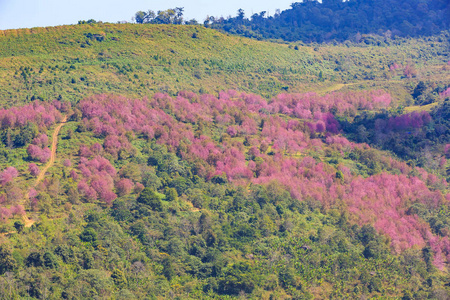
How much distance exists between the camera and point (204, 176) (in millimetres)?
94250

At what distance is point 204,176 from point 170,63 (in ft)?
174

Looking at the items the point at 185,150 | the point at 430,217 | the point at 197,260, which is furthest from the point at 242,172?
the point at 430,217

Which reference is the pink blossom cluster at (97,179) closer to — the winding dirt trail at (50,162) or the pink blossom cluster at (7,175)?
the winding dirt trail at (50,162)

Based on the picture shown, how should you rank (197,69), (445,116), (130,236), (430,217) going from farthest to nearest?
(197,69), (445,116), (430,217), (130,236)

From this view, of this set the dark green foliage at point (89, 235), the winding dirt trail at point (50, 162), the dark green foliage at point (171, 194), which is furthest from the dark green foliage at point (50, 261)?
the dark green foliage at point (171, 194)

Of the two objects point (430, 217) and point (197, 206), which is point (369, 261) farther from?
point (197, 206)

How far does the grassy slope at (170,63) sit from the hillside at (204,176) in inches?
23.3

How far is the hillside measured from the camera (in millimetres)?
69812

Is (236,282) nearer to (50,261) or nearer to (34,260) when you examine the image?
(50,261)

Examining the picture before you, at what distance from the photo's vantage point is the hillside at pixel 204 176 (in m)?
69.8

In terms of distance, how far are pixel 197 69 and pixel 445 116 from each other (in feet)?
194

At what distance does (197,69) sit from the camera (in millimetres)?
142125

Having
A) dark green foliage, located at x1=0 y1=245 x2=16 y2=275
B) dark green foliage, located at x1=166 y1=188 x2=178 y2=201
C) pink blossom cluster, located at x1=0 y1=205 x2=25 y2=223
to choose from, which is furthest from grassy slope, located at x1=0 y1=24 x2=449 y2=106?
dark green foliage, located at x1=0 y1=245 x2=16 y2=275

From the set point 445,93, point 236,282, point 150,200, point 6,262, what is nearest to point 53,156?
point 150,200
